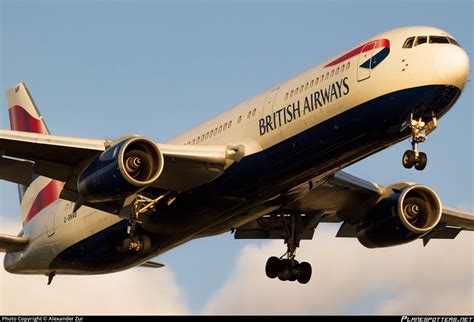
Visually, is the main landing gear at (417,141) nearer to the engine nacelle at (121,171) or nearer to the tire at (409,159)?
the tire at (409,159)

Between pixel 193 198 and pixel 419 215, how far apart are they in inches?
390

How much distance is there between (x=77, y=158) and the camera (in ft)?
125

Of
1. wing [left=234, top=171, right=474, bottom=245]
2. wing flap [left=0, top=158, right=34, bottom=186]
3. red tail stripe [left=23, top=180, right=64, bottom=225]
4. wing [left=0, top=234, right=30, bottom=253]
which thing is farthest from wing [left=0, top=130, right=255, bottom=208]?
red tail stripe [left=23, top=180, right=64, bottom=225]

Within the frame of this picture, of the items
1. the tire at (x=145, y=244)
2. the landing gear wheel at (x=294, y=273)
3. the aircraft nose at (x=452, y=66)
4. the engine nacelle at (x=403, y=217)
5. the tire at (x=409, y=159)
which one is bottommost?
the landing gear wheel at (x=294, y=273)

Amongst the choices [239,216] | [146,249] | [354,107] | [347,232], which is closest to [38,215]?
[146,249]

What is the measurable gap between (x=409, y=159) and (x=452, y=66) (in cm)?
318

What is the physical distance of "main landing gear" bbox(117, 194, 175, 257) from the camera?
127 ft

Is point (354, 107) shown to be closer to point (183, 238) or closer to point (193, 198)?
point (193, 198)

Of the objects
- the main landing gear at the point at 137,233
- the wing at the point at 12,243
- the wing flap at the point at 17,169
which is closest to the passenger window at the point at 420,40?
the main landing gear at the point at 137,233

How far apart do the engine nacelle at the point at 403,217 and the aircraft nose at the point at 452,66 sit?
8930mm

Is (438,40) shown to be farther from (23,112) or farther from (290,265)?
(23,112)

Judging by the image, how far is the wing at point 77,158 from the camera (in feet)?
122

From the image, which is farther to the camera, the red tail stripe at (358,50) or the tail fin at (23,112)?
the tail fin at (23,112)

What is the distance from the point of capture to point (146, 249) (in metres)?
40.6
